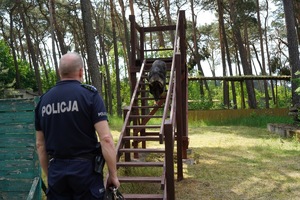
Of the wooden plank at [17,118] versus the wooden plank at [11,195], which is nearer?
the wooden plank at [17,118]

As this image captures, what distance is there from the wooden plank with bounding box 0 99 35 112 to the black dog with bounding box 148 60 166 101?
3.88m

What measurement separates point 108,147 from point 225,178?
5268mm

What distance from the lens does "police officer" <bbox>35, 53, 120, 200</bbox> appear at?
288 cm

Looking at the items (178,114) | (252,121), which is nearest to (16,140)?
(178,114)

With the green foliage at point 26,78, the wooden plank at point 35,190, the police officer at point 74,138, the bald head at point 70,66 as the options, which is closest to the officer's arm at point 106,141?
the police officer at point 74,138

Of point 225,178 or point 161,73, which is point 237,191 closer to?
point 225,178

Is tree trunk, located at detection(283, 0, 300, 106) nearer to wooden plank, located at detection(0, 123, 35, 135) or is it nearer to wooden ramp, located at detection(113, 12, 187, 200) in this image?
wooden ramp, located at detection(113, 12, 187, 200)

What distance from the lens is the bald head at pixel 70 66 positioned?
3010mm

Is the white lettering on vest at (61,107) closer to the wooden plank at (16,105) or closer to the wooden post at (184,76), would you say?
the wooden plank at (16,105)

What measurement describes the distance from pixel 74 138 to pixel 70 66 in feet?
2.01

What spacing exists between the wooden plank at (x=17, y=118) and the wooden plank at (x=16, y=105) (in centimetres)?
6

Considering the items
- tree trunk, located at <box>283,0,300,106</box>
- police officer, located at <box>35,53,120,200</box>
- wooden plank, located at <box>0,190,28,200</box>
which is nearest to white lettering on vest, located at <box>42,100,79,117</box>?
police officer, located at <box>35,53,120,200</box>

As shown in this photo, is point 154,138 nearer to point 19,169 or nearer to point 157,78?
point 157,78

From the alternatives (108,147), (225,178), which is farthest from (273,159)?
(108,147)
